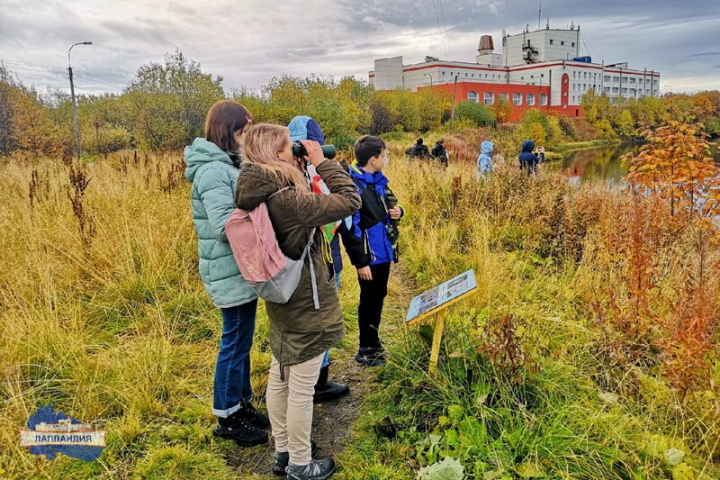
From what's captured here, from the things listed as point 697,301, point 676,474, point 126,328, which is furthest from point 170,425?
point 697,301

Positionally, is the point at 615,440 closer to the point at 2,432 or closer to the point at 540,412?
the point at 540,412

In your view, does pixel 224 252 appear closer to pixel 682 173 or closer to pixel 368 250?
pixel 368 250

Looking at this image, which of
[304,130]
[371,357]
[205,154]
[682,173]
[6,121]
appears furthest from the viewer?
[6,121]

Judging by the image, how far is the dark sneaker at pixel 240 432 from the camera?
270 centimetres

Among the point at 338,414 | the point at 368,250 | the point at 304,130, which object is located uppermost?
the point at 304,130

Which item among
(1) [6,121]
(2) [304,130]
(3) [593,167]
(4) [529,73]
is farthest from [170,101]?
(4) [529,73]

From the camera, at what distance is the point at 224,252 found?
2.51m

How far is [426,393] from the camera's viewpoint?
2.82 meters

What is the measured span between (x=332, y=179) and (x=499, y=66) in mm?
85888

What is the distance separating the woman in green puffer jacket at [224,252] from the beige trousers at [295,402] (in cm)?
39

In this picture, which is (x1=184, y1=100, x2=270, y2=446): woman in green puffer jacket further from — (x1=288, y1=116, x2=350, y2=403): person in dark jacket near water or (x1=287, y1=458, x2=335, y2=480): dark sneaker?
(x1=287, y1=458, x2=335, y2=480): dark sneaker

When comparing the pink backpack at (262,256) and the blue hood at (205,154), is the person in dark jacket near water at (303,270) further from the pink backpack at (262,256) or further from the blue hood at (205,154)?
the blue hood at (205,154)

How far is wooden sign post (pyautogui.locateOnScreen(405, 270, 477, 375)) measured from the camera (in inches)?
101

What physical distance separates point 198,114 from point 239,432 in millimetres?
18536
